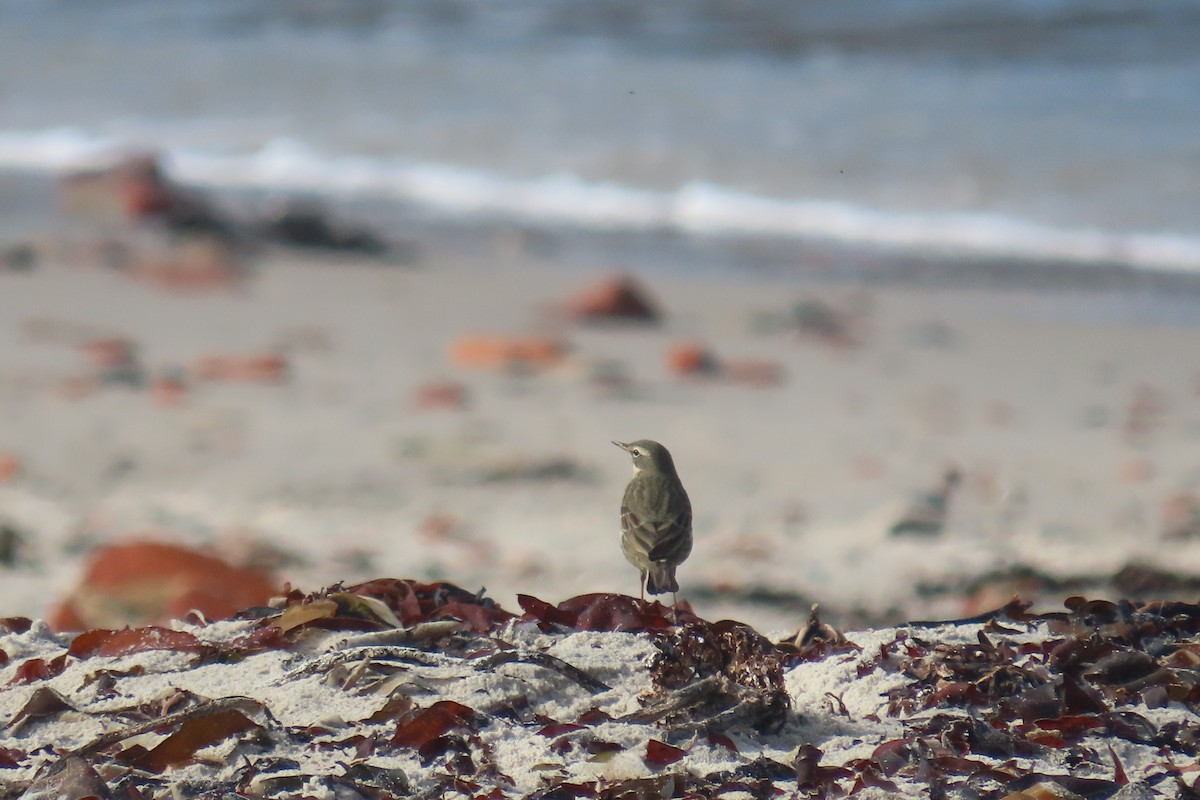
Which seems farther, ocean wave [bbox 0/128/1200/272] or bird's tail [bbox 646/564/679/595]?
ocean wave [bbox 0/128/1200/272]

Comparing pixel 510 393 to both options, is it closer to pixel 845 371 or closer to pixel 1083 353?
pixel 845 371

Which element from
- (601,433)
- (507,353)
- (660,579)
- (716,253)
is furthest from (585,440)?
(716,253)

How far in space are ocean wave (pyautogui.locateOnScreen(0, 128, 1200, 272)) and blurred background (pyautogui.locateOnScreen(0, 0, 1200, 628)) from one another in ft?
0.15

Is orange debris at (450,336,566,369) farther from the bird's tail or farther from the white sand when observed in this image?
the bird's tail

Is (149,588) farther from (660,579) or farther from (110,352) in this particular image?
(110,352)

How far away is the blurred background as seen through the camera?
5.33m

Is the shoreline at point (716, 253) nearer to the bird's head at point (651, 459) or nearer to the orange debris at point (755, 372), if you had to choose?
the orange debris at point (755, 372)

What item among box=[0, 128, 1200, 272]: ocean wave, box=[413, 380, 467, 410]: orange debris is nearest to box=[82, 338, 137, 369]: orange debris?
box=[413, 380, 467, 410]: orange debris

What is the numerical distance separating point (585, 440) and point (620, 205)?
583 centimetres

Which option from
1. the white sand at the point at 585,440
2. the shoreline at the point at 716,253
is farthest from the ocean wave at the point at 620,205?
the white sand at the point at 585,440

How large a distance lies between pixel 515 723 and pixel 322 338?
5.63 meters

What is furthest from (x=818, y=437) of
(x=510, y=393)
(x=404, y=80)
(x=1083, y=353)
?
(x=404, y=80)

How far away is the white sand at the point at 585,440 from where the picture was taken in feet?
16.9

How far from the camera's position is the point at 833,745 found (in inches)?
104
